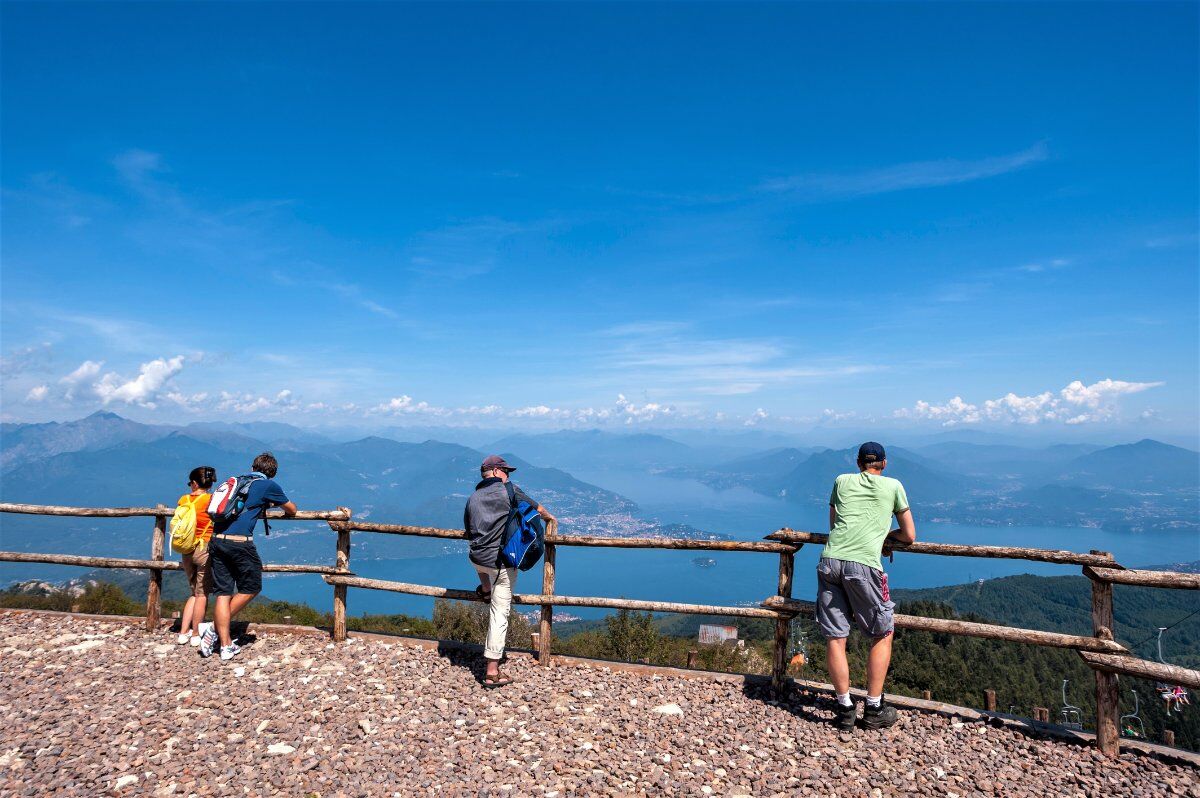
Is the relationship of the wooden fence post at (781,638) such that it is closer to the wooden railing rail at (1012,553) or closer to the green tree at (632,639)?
the wooden railing rail at (1012,553)

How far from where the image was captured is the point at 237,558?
6324mm

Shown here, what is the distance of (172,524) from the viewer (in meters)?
6.69

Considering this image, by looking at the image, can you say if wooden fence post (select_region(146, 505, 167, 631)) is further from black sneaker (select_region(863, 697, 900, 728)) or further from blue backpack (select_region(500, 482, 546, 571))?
black sneaker (select_region(863, 697, 900, 728))

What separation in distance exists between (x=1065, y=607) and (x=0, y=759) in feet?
402

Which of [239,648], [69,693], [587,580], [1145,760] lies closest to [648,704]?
[1145,760]

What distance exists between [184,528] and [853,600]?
6888 mm

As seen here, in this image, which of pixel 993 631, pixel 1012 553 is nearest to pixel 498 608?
pixel 993 631

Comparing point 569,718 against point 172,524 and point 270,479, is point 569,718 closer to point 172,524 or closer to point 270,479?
point 270,479

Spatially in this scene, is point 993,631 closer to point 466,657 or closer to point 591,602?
point 591,602

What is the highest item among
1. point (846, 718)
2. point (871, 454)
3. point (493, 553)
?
point (871, 454)

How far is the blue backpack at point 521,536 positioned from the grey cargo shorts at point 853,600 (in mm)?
2615

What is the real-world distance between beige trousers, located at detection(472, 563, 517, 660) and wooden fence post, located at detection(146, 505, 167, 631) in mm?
4219

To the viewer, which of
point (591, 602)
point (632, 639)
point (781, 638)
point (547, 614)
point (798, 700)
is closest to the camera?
point (798, 700)

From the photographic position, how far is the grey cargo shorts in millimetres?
4809
